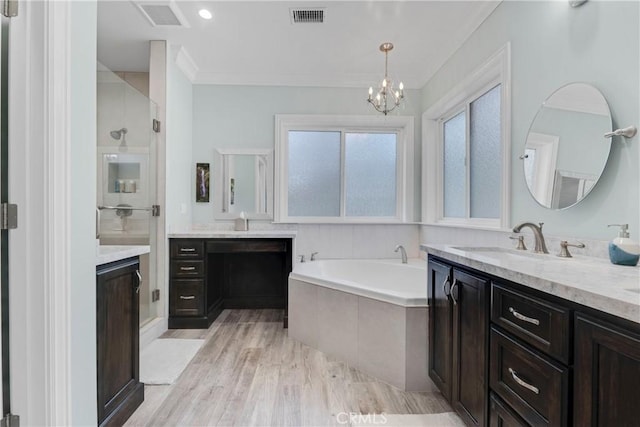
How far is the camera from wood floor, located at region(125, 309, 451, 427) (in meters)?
1.76

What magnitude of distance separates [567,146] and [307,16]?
211 centimetres

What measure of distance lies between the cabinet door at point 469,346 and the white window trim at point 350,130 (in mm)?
2303

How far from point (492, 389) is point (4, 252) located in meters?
1.89

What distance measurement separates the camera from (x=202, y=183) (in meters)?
3.82

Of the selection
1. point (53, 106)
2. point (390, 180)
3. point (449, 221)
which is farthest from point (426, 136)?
point (53, 106)

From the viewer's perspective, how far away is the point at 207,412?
1.80m

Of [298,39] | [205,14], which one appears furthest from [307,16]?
[205,14]

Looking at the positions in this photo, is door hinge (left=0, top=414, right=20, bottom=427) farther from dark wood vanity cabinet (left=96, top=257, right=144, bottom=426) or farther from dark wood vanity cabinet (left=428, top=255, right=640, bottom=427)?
dark wood vanity cabinet (left=428, top=255, right=640, bottom=427)

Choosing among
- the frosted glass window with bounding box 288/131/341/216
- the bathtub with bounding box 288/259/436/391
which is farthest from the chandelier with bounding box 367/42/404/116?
the bathtub with bounding box 288/259/436/391

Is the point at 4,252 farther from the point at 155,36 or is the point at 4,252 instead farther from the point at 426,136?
the point at 426,136

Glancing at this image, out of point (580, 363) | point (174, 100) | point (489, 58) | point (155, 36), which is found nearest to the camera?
point (580, 363)

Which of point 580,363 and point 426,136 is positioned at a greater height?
point 426,136

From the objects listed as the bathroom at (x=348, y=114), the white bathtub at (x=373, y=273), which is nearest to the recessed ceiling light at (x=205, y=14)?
the bathroom at (x=348, y=114)

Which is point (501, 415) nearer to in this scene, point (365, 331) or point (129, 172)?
point (365, 331)
